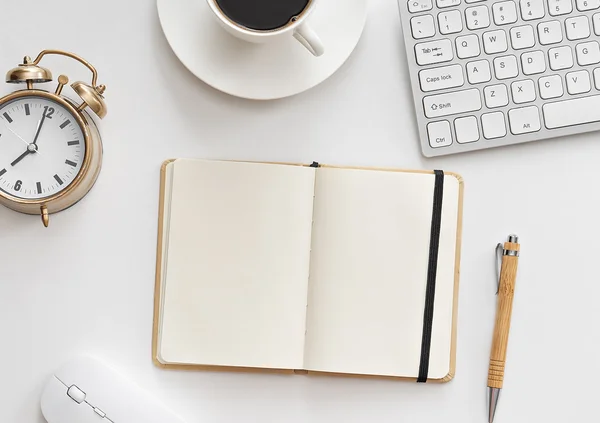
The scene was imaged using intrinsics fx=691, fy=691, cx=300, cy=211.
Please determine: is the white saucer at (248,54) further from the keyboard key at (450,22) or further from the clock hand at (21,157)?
the clock hand at (21,157)

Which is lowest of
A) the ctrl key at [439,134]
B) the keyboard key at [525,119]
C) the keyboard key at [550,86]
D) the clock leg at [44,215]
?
the clock leg at [44,215]

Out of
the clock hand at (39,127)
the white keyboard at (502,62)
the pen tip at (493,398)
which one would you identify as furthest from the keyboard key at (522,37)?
the clock hand at (39,127)

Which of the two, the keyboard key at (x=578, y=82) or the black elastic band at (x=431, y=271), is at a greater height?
the keyboard key at (x=578, y=82)

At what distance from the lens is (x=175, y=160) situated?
30.3 inches

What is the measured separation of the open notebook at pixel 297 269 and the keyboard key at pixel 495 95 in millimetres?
97

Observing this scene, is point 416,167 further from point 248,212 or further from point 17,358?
point 17,358

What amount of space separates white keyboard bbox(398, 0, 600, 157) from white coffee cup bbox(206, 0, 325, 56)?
0.44 feet

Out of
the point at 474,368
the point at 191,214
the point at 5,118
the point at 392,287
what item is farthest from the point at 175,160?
the point at 474,368

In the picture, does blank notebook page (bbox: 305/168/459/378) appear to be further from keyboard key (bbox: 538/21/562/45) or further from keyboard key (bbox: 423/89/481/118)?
keyboard key (bbox: 538/21/562/45)

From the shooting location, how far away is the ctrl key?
0.77 metres

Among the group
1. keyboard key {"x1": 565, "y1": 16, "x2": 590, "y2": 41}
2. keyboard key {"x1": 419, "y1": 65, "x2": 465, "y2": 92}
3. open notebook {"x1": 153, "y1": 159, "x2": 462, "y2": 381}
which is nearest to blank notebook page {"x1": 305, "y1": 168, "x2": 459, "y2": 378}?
open notebook {"x1": 153, "y1": 159, "x2": 462, "y2": 381}

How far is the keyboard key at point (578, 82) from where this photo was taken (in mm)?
769

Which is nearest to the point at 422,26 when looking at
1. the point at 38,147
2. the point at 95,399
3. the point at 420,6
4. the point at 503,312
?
the point at 420,6

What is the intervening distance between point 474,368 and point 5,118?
584 mm
